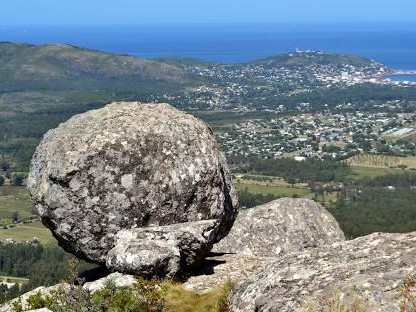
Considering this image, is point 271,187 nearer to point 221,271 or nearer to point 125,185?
point 221,271

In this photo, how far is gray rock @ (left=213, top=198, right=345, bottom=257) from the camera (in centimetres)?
2436

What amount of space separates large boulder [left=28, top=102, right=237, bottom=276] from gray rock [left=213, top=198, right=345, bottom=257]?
6190 millimetres

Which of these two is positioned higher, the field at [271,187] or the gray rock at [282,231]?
the gray rock at [282,231]

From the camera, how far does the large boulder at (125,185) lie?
17.8m

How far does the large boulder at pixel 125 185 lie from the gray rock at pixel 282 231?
6190 millimetres

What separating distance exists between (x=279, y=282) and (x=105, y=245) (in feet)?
26.1

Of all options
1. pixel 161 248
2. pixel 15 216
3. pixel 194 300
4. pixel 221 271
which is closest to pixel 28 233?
pixel 15 216

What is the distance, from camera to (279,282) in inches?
456

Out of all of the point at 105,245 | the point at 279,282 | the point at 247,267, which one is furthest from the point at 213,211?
the point at 279,282

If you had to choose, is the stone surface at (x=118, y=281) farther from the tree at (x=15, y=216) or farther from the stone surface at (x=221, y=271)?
the tree at (x=15, y=216)

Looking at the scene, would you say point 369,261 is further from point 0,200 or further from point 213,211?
point 0,200

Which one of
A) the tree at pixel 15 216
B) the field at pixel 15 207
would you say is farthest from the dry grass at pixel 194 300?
the field at pixel 15 207

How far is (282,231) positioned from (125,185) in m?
9.10

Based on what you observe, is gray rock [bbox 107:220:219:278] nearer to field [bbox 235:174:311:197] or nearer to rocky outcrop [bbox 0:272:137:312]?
rocky outcrop [bbox 0:272:137:312]
